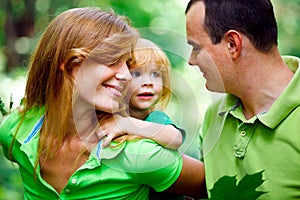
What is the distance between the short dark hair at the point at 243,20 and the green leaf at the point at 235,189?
0.44 meters

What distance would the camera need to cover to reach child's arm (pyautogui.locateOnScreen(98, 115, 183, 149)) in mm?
1437

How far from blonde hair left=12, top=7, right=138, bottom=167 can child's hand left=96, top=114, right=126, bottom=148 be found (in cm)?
9

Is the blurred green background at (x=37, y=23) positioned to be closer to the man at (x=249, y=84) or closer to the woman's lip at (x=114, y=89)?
the man at (x=249, y=84)

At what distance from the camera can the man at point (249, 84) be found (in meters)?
1.45

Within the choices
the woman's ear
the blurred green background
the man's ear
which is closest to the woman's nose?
the woman's ear

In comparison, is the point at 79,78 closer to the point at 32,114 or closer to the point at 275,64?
the point at 32,114

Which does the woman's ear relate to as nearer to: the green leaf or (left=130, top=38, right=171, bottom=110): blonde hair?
(left=130, top=38, right=171, bottom=110): blonde hair

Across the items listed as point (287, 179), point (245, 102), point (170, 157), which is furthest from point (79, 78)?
point (287, 179)

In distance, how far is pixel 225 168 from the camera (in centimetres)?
157

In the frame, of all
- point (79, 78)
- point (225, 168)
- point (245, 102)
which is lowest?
point (225, 168)

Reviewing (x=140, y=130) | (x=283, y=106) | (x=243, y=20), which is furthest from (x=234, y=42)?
(x=140, y=130)

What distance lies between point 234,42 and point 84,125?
408 millimetres

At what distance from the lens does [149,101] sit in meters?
1.43

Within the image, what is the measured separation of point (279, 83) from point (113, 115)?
40cm
